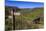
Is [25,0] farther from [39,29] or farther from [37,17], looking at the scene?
[39,29]

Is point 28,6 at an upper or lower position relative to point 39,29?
upper

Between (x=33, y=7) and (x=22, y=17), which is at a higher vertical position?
(x=33, y=7)

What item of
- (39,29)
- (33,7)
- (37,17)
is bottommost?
(39,29)

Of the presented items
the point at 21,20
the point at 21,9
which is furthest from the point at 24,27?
the point at 21,9
